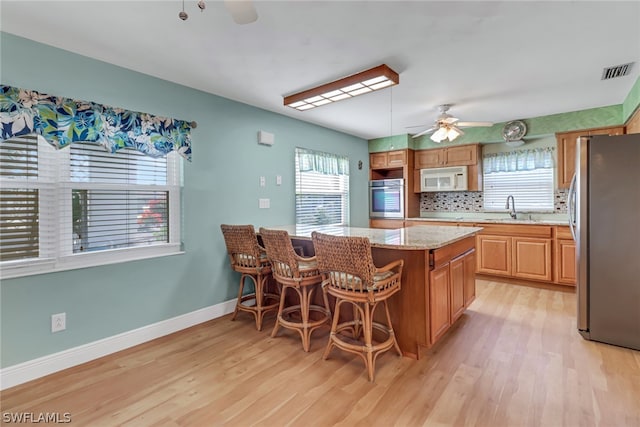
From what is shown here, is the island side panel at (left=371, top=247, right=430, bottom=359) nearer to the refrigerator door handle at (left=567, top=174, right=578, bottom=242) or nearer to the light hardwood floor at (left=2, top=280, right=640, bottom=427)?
the light hardwood floor at (left=2, top=280, right=640, bottom=427)

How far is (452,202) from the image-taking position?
17.6 ft

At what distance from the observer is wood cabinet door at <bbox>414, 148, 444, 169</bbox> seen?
16.8ft

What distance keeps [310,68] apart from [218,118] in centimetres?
119

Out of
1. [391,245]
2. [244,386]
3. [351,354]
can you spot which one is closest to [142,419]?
[244,386]

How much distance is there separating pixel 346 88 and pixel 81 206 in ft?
7.91

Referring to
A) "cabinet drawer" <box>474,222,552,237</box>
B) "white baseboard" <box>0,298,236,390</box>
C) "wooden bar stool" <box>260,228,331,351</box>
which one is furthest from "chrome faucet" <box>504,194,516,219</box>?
"white baseboard" <box>0,298,236,390</box>

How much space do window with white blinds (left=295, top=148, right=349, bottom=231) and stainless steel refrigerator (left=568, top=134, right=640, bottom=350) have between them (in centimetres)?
267

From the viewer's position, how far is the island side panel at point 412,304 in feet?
7.43

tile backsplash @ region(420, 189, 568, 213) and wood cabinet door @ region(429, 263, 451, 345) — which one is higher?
tile backsplash @ region(420, 189, 568, 213)

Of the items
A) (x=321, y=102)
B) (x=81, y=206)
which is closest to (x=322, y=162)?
(x=321, y=102)

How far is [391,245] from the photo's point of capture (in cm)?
214

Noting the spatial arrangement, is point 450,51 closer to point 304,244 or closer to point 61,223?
point 304,244

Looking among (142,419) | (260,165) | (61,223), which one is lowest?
(142,419)

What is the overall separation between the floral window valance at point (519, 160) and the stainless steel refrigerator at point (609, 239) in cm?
216
